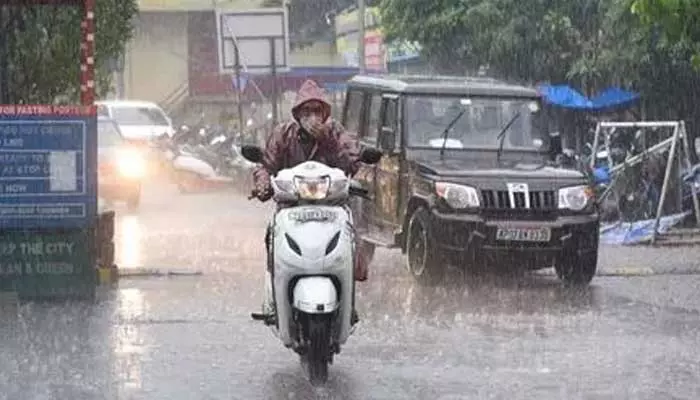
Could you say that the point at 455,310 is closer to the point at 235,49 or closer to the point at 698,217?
the point at 698,217

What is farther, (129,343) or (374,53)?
(374,53)

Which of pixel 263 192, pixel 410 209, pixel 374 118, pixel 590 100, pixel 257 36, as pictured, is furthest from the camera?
pixel 257 36

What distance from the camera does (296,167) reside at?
27.5 ft

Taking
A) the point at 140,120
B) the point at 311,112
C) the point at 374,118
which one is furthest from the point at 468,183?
the point at 140,120

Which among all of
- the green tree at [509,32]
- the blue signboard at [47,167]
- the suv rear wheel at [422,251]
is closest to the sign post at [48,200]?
the blue signboard at [47,167]

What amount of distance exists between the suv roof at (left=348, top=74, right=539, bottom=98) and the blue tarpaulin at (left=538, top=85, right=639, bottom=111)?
28.2 ft

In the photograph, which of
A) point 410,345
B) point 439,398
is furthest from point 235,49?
point 439,398

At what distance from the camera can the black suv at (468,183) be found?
1268 cm

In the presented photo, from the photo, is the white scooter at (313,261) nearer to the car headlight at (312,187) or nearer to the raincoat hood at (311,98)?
the car headlight at (312,187)

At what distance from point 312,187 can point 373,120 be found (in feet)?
21.5

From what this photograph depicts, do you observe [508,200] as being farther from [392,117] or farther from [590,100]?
[590,100]

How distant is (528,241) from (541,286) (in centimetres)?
84

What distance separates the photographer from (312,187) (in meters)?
8.19

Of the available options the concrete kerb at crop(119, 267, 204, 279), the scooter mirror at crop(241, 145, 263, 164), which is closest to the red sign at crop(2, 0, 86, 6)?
the concrete kerb at crop(119, 267, 204, 279)
